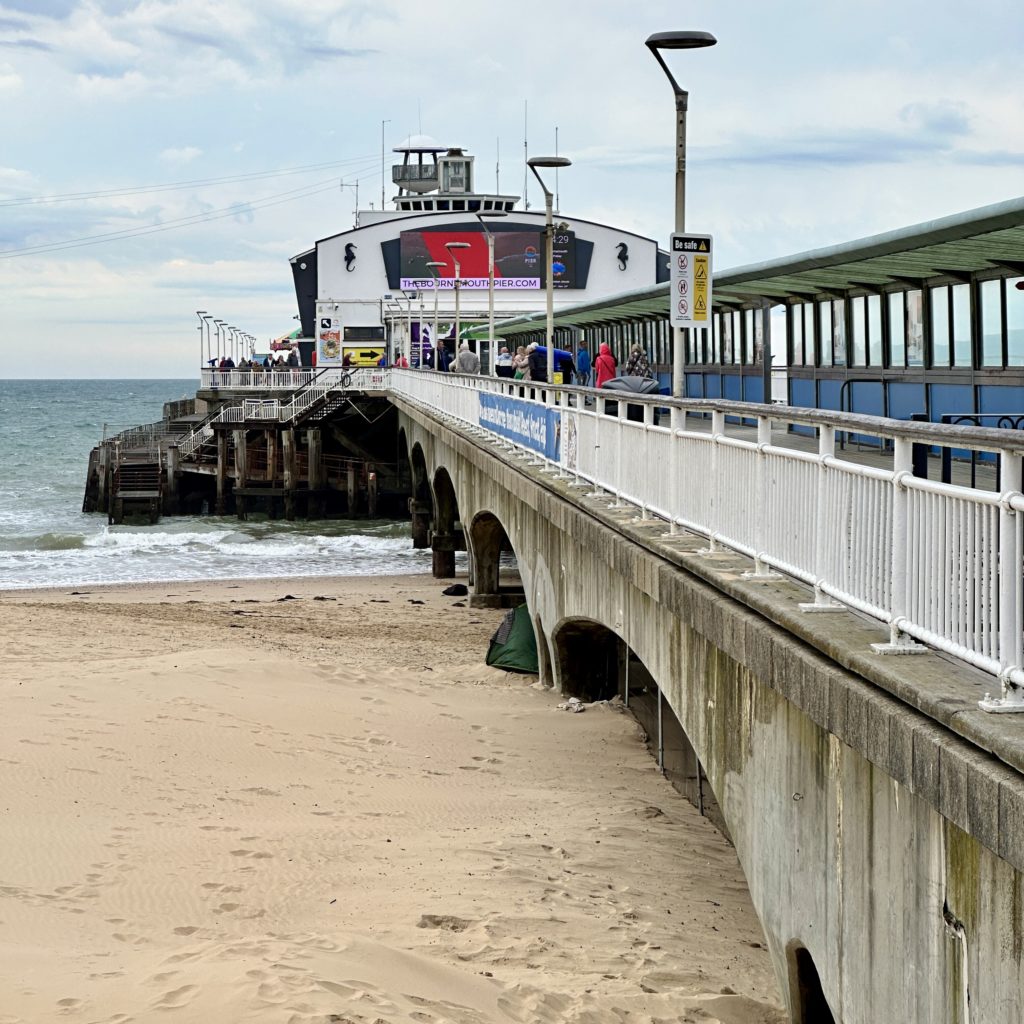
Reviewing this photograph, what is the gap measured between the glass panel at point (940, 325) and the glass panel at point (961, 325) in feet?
0.69

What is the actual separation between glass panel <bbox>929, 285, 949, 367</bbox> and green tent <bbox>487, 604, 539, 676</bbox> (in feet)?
18.8

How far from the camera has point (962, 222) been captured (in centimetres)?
1327

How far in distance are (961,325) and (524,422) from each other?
531 centimetres

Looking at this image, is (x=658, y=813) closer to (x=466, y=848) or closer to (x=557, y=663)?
(x=466, y=848)

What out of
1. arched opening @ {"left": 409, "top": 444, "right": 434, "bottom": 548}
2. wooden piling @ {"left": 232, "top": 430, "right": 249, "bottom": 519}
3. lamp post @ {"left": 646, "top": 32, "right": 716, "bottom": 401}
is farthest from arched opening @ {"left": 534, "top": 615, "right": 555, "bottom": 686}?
wooden piling @ {"left": 232, "top": 430, "right": 249, "bottom": 519}

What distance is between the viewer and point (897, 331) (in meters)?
19.0

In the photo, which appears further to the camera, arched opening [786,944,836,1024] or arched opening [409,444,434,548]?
arched opening [409,444,434,548]

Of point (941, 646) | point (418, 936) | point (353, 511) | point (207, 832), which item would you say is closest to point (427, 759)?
point (207, 832)

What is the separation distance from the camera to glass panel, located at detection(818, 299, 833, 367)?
2177 cm

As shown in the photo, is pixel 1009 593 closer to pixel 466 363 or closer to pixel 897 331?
pixel 897 331

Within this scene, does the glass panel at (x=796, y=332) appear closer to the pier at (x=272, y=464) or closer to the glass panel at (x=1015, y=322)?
the glass panel at (x=1015, y=322)

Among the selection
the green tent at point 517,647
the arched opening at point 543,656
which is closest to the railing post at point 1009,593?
the arched opening at point 543,656

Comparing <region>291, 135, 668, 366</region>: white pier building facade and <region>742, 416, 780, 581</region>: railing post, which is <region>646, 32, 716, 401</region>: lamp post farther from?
<region>291, 135, 668, 366</region>: white pier building facade

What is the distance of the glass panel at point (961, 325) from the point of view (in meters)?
16.8
